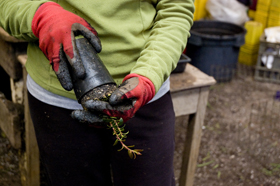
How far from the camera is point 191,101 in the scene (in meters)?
1.70

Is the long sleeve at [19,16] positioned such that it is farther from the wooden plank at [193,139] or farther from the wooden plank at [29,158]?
the wooden plank at [193,139]

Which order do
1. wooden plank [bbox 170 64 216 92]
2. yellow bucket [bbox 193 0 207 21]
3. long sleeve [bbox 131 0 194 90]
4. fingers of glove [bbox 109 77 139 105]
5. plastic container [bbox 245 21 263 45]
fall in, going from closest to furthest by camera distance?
1. fingers of glove [bbox 109 77 139 105]
2. long sleeve [bbox 131 0 194 90]
3. wooden plank [bbox 170 64 216 92]
4. plastic container [bbox 245 21 263 45]
5. yellow bucket [bbox 193 0 207 21]

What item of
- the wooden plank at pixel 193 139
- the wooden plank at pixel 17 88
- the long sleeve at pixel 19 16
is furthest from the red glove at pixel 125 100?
the wooden plank at pixel 17 88

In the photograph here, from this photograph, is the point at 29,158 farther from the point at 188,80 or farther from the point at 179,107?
the point at 188,80

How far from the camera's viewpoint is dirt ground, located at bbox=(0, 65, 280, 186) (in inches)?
88.5

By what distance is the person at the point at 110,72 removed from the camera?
874 mm

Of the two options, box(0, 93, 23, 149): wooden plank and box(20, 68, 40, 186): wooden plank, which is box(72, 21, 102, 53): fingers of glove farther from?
box(0, 93, 23, 149): wooden plank

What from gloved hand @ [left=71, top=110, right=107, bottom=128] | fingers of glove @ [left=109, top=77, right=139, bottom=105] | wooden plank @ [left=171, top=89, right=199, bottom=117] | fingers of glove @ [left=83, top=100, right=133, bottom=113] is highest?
fingers of glove @ [left=109, top=77, right=139, bottom=105]

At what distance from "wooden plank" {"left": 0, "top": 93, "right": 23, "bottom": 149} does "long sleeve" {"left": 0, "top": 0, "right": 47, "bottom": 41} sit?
0.83m

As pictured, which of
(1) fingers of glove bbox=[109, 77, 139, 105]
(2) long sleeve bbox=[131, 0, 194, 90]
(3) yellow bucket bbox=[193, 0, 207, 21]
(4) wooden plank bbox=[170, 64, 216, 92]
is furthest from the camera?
(3) yellow bucket bbox=[193, 0, 207, 21]

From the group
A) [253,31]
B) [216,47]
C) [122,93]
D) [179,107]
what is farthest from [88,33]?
[253,31]

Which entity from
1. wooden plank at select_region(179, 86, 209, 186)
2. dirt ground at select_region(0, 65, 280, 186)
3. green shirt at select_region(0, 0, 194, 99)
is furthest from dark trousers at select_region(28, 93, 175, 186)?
dirt ground at select_region(0, 65, 280, 186)

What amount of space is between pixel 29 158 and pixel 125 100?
3.83ft

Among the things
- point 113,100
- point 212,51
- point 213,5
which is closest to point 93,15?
point 113,100
